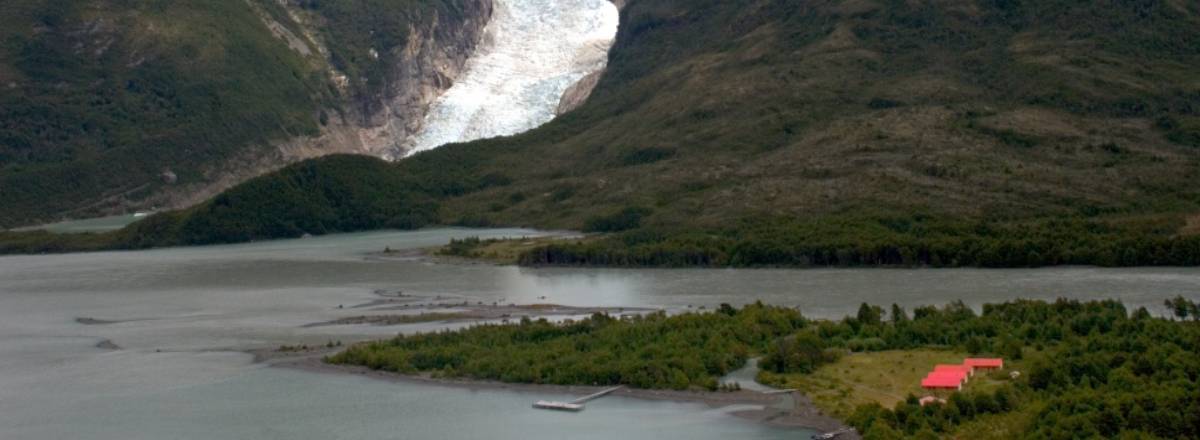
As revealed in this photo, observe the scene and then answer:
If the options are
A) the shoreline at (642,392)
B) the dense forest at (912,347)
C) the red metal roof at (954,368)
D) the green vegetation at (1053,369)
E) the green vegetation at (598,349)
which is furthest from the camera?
the green vegetation at (598,349)

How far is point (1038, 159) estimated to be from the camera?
4355 inches

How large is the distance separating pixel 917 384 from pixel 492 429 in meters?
11.7

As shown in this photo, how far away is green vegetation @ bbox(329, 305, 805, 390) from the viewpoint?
58.9m

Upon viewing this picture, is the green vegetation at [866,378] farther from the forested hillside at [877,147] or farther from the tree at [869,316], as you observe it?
the forested hillside at [877,147]

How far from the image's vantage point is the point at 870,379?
181ft

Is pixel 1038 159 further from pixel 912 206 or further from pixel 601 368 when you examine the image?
pixel 601 368

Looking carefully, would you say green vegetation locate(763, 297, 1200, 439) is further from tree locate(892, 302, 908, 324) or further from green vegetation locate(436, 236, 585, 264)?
green vegetation locate(436, 236, 585, 264)

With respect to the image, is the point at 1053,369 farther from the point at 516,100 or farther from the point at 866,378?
the point at 516,100

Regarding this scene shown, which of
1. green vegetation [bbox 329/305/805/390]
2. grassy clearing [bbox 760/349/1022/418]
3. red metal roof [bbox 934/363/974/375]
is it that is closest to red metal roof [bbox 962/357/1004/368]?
red metal roof [bbox 934/363/974/375]

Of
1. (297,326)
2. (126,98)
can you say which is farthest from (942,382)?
(126,98)

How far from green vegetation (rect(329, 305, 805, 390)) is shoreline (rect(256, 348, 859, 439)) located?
46cm

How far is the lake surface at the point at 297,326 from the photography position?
54906mm

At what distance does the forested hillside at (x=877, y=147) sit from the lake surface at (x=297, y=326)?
5.30 m

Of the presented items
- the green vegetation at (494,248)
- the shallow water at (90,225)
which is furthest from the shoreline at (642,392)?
the shallow water at (90,225)
